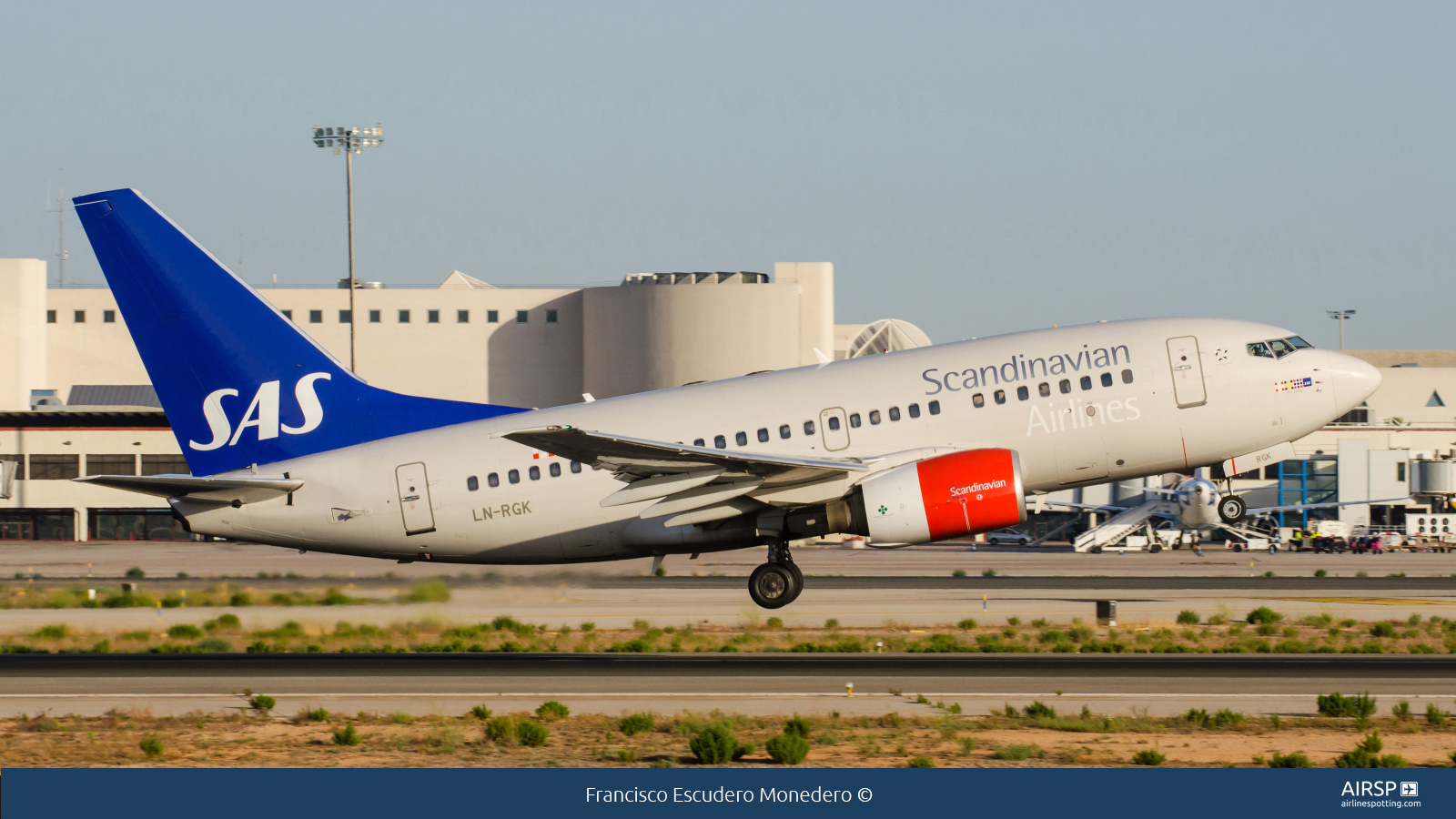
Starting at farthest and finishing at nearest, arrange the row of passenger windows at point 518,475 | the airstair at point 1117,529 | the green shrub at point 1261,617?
the airstair at point 1117,529 < the green shrub at point 1261,617 < the row of passenger windows at point 518,475

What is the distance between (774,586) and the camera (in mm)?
29453

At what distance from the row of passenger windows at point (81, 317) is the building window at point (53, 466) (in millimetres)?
23865

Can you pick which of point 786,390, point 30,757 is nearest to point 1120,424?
point 786,390

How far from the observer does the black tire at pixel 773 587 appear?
96.3ft

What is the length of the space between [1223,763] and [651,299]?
94.3 meters

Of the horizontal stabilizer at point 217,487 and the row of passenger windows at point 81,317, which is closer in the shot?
the horizontal stabilizer at point 217,487

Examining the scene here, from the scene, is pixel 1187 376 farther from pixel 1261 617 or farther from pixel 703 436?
pixel 1261 617

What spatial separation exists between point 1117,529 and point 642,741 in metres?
70.7

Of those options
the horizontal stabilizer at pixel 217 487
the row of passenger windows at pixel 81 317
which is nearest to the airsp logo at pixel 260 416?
the horizontal stabilizer at pixel 217 487

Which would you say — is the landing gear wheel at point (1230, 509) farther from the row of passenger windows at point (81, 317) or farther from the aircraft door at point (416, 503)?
the row of passenger windows at point (81, 317)

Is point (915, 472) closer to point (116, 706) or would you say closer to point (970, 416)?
point (970, 416)

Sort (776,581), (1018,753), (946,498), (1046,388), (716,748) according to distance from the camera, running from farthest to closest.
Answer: (776,581)
(1046,388)
(946,498)
(1018,753)
(716,748)

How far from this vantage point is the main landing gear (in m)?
29.3

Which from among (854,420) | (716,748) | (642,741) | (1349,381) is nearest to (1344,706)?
(716,748)
